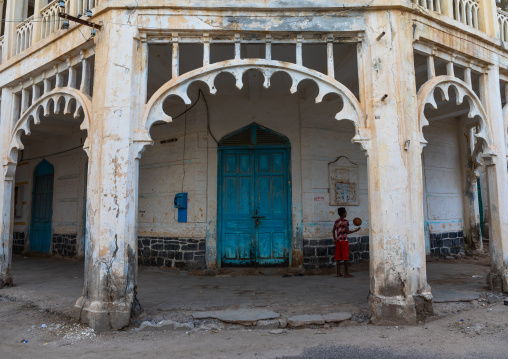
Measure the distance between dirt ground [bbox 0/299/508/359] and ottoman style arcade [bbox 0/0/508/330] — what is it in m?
0.30

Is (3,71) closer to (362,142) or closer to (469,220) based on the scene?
(362,142)

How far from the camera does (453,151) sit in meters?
10.9

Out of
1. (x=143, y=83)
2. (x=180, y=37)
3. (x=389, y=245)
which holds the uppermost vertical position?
(x=180, y=37)

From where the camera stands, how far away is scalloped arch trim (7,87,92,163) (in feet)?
16.9

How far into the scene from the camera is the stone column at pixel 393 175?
178 inches

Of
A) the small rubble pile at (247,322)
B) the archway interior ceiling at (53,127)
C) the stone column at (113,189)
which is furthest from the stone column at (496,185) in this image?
the archway interior ceiling at (53,127)

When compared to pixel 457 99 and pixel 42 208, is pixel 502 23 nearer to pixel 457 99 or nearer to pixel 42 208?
pixel 457 99

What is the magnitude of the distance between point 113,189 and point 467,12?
641cm

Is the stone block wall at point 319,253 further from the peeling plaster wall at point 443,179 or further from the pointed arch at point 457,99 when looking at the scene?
the peeling plaster wall at point 443,179

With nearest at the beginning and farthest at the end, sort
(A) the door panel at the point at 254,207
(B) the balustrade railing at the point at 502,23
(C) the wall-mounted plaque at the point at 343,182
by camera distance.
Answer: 1. (B) the balustrade railing at the point at 502,23
2. (A) the door panel at the point at 254,207
3. (C) the wall-mounted plaque at the point at 343,182

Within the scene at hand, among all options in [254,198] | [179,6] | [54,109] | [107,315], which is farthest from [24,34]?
[107,315]

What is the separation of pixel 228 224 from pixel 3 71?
5395mm

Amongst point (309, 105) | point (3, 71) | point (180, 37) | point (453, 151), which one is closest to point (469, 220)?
point (453, 151)

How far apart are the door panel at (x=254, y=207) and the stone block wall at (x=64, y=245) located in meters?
5.23
